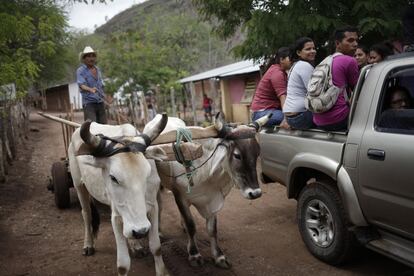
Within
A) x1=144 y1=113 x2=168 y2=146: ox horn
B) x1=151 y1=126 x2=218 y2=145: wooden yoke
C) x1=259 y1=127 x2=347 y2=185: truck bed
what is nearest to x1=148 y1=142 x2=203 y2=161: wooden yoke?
x1=151 y1=126 x2=218 y2=145: wooden yoke

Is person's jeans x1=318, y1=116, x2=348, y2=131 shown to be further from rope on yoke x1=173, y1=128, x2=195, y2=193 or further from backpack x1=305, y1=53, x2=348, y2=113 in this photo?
rope on yoke x1=173, y1=128, x2=195, y2=193

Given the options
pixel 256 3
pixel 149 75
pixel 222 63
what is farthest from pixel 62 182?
pixel 222 63

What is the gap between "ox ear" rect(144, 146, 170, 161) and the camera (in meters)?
3.75

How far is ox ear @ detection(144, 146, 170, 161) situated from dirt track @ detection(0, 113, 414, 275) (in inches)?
55.0

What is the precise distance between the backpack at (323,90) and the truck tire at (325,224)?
81cm

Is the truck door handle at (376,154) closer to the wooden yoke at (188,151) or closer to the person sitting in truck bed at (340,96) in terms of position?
the person sitting in truck bed at (340,96)

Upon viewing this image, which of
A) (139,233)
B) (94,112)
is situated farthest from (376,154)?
(94,112)

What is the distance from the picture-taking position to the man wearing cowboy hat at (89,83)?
7.08 meters

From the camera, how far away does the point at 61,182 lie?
6738mm

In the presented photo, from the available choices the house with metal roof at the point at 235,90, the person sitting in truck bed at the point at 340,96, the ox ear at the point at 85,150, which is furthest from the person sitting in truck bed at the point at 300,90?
the house with metal roof at the point at 235,90

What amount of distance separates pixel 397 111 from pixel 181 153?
1.93 m

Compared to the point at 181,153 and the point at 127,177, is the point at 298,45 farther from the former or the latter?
the point at 127,177

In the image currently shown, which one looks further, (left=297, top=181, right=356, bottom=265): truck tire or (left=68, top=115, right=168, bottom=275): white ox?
(left=297, top=181, right=356, bottom=265): truck tire

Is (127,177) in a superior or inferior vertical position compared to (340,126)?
inferior
